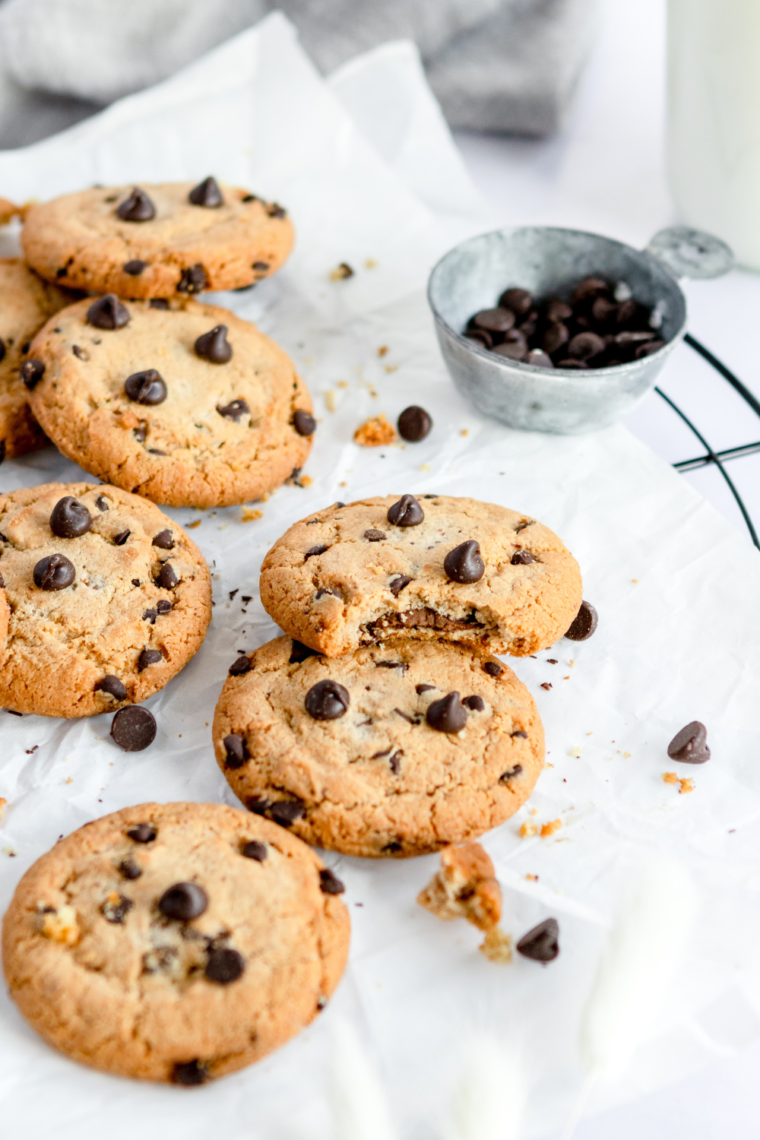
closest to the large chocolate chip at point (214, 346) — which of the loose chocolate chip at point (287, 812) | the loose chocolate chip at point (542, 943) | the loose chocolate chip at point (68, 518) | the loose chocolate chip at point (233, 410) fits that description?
the loose chocolate chip at point (233, 410)

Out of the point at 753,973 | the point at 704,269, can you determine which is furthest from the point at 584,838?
the point at 704,269

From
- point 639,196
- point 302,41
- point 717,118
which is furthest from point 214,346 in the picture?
point 639,196

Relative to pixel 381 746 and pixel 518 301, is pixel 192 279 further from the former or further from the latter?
pixel 381 746

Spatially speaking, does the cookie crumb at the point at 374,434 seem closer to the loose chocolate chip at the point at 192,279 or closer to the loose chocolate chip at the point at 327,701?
the loose chocolate chip at the point at 192,279

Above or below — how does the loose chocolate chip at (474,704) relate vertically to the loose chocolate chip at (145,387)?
below

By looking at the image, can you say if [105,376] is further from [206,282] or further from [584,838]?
[584,838]


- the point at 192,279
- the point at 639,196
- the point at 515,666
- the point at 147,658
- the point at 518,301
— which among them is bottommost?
the point at 515,666
